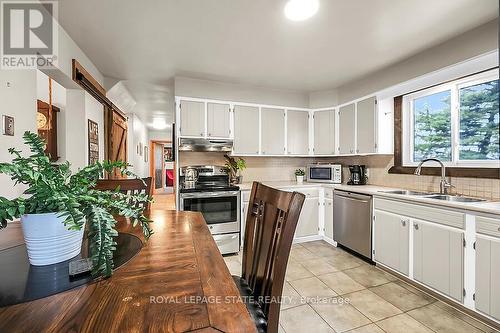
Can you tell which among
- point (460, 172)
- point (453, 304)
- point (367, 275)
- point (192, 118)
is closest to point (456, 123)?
point (460, 172)

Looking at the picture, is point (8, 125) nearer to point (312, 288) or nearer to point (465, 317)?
point (312, 288)

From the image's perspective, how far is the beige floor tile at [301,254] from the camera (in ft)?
9.62

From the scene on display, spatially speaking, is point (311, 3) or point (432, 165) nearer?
point (311, 3)

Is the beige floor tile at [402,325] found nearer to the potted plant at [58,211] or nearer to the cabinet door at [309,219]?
the cabinet door at [309,219]

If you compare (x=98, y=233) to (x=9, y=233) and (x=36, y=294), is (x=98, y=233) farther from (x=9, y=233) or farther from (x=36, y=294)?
(x=9, y=233)

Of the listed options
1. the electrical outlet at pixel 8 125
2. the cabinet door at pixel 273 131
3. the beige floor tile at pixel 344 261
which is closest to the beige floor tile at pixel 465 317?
the beige floor tile at pixel 344 261

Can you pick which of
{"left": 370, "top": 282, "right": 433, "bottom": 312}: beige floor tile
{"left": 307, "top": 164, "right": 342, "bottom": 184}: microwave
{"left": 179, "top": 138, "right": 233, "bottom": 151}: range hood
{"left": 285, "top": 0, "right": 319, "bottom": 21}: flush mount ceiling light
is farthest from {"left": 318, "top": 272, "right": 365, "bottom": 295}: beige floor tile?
{"left": 285, "top": 0, "right": 319, "bottom": 21}: flush mount ceiling light

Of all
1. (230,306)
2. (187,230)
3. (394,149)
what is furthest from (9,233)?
(394,149)

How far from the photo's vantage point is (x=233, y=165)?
3635 mm

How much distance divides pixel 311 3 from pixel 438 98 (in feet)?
6.63

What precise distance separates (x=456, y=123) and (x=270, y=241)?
8.94ft

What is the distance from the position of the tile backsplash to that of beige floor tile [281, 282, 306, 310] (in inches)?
77.0

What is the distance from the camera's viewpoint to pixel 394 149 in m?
3.12

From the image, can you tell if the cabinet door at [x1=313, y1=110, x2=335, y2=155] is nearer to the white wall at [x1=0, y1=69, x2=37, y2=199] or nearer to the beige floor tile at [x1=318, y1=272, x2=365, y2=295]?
the beige floor tile at [x1=318, y1=272, x2=365, y2=295]
